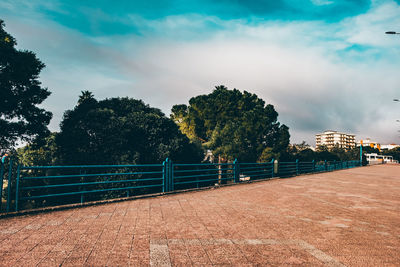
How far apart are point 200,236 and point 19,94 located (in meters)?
21.7

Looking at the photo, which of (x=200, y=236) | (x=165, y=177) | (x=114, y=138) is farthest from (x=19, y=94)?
(x=200, y=236)

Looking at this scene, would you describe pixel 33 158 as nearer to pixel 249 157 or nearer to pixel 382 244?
pixel 249 157

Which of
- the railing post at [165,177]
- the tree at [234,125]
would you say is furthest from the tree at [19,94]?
the tree at [234,125]

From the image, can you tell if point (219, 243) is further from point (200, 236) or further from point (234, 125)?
point (234, 125)

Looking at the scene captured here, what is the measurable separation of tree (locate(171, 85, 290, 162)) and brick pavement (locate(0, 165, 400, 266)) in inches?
996

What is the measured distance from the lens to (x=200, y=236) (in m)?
4.90

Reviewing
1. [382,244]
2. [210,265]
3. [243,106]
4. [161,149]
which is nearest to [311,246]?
[382,244]

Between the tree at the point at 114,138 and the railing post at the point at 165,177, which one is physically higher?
the tree at the point at 114,138

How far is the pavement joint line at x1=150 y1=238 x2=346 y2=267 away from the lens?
3.77 m

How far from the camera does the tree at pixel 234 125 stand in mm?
33469

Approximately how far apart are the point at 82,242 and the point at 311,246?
3.85 meters

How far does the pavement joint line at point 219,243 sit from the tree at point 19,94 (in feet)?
66.9

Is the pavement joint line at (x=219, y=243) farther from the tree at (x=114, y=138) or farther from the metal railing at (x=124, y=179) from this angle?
the tree at (x=114, y=138)

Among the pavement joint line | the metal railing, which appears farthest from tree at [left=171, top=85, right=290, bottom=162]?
the pavement joint line
